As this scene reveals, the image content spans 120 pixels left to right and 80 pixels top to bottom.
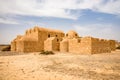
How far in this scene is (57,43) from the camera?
2877 cm

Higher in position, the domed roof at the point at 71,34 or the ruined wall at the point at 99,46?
the domed roof at the point at 71,34

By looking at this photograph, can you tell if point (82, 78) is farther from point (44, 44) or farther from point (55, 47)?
point (44, 44)

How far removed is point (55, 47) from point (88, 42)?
9.26m

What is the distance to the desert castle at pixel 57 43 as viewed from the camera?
21.6 metres

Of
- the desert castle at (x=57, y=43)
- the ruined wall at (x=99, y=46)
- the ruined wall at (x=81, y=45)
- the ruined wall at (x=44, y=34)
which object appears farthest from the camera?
the ruined wall at (x=44, y=34)

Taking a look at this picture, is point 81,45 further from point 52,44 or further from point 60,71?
point 60,71

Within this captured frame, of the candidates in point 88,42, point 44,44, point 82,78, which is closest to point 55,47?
point 44,44

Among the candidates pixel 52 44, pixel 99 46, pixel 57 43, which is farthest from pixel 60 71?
pixel 57 43

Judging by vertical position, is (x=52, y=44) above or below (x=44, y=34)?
below

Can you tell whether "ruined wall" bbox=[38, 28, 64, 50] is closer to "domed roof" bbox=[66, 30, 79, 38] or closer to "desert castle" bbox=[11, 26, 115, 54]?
"desert castle" bbox=[11, 26, 115, 54]

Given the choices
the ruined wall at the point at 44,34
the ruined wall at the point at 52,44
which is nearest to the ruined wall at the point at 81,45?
the ruined wall at the point at 52,44

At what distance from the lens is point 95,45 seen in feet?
70.6

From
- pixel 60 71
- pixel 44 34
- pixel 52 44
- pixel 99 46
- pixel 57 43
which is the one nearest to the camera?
pixel 60 71

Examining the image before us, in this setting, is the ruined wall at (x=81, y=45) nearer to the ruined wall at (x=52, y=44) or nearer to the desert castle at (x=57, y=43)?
the desert castle at (x=57, y=43)
